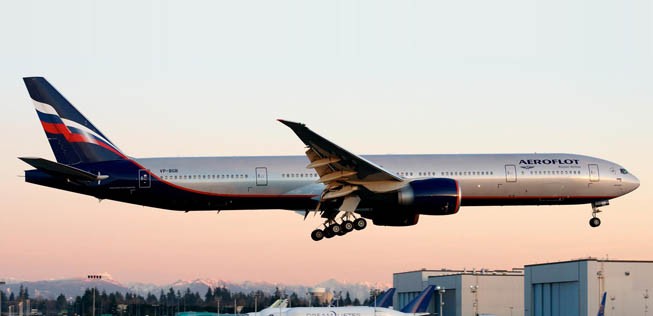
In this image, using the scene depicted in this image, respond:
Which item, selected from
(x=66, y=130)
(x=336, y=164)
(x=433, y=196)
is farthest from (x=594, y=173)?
(x=66, y=130)

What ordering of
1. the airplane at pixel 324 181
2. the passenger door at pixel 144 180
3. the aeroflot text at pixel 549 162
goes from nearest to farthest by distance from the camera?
the airplane at pixel 324 181 → the passenger door at pixel 144 180 → the aeroflot text at pixel 549 162

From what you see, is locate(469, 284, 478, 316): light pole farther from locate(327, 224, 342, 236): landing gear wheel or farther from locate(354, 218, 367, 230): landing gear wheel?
locate(327, 224, 342, 236): landing gear wheel

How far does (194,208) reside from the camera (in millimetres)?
63250

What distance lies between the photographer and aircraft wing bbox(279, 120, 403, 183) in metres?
58.5

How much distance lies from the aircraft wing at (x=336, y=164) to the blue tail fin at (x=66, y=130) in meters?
11.4

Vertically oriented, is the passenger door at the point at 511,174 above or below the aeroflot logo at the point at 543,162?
below

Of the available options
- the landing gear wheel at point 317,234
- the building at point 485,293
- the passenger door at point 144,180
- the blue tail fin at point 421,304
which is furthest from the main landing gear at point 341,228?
the building at point 485,293

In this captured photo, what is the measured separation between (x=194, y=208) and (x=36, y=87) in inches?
464

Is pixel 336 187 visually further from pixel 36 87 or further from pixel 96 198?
pixel 36 87

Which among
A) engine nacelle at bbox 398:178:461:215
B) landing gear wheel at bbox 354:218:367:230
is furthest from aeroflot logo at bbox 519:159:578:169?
landing gear wheel at bbox 354:218:367:230

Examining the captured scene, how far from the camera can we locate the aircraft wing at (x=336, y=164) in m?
58.5

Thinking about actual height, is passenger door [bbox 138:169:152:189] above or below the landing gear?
above

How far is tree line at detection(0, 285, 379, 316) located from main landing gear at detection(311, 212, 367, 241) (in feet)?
110

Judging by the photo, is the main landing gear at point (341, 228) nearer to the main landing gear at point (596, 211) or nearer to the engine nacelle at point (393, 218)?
the engine nacelle at point (393, 218)
